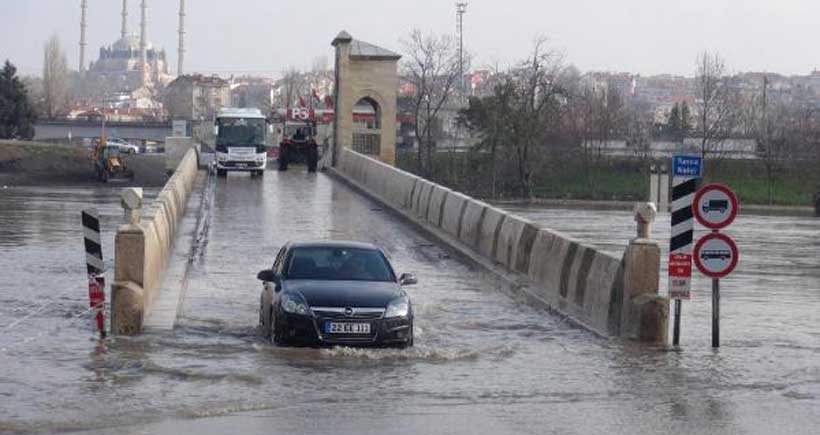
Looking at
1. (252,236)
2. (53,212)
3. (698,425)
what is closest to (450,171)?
(53,212)

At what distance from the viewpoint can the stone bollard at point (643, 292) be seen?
57.7ft

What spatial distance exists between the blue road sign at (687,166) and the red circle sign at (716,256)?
823 mm

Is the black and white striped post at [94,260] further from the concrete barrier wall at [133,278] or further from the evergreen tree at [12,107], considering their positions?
the evergreen tree at [12,107]

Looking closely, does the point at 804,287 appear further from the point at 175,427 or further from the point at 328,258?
the point at 175,427

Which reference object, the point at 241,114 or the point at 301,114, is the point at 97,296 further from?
the point at 301,114

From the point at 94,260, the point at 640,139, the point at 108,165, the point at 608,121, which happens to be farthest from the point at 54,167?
the point at 94,260

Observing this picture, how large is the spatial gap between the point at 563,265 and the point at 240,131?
136ft

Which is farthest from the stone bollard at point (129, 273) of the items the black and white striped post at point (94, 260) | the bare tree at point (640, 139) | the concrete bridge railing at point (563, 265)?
the bare tree at point (640, 139)

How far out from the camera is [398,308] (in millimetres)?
16891

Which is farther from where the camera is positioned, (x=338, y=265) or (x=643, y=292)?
(x=338, y=265)

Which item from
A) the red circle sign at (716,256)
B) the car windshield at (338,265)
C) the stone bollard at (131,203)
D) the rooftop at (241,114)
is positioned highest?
the rooftop at (241,114)

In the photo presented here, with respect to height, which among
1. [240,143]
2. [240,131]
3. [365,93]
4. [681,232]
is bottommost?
[681,232]

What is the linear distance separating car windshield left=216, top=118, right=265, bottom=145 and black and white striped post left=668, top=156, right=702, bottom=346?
4411cm

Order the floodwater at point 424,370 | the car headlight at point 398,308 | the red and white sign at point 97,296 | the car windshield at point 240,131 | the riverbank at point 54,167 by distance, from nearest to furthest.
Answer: the floodwater at point 424,370
the car headlight at point 398,308
the red and white sign at point 97,296
the car windshield at point 240,131
the riverbank at point 54,167
